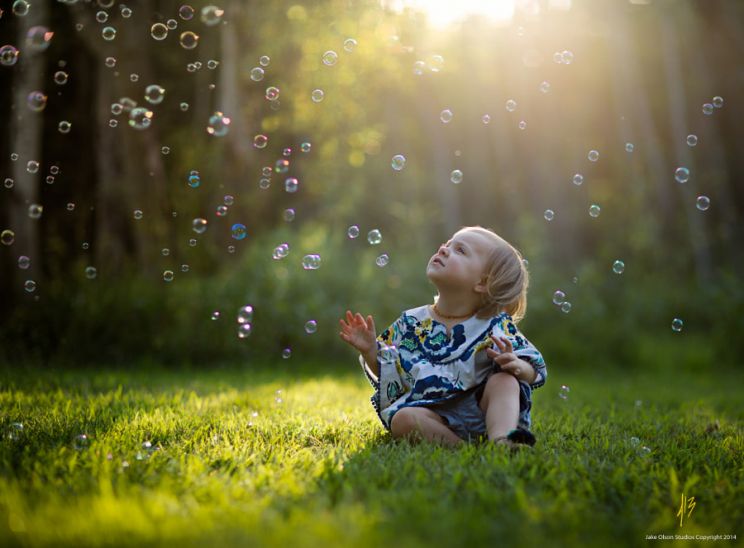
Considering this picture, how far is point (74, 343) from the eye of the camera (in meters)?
7.29

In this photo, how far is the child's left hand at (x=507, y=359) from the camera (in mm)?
3326

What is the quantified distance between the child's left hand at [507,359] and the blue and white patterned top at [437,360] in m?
0.08

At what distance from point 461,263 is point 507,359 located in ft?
1.86

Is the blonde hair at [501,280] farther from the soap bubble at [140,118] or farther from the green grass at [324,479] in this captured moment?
the soap bubble at [140,118]

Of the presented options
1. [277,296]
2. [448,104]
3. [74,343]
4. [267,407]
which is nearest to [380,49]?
[277,296]

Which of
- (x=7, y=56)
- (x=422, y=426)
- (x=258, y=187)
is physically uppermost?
(x=7, y=56)

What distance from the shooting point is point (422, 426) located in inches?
134

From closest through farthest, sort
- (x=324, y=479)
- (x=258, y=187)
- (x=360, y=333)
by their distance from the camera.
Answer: (x=324, y=479), (x=360, y=333), (x=258, y=187)

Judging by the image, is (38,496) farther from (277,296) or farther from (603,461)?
(277,296)

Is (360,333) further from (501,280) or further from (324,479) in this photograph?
(324,479)

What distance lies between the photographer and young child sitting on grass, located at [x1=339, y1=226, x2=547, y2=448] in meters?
3.41

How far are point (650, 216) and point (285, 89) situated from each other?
33.1 ft
